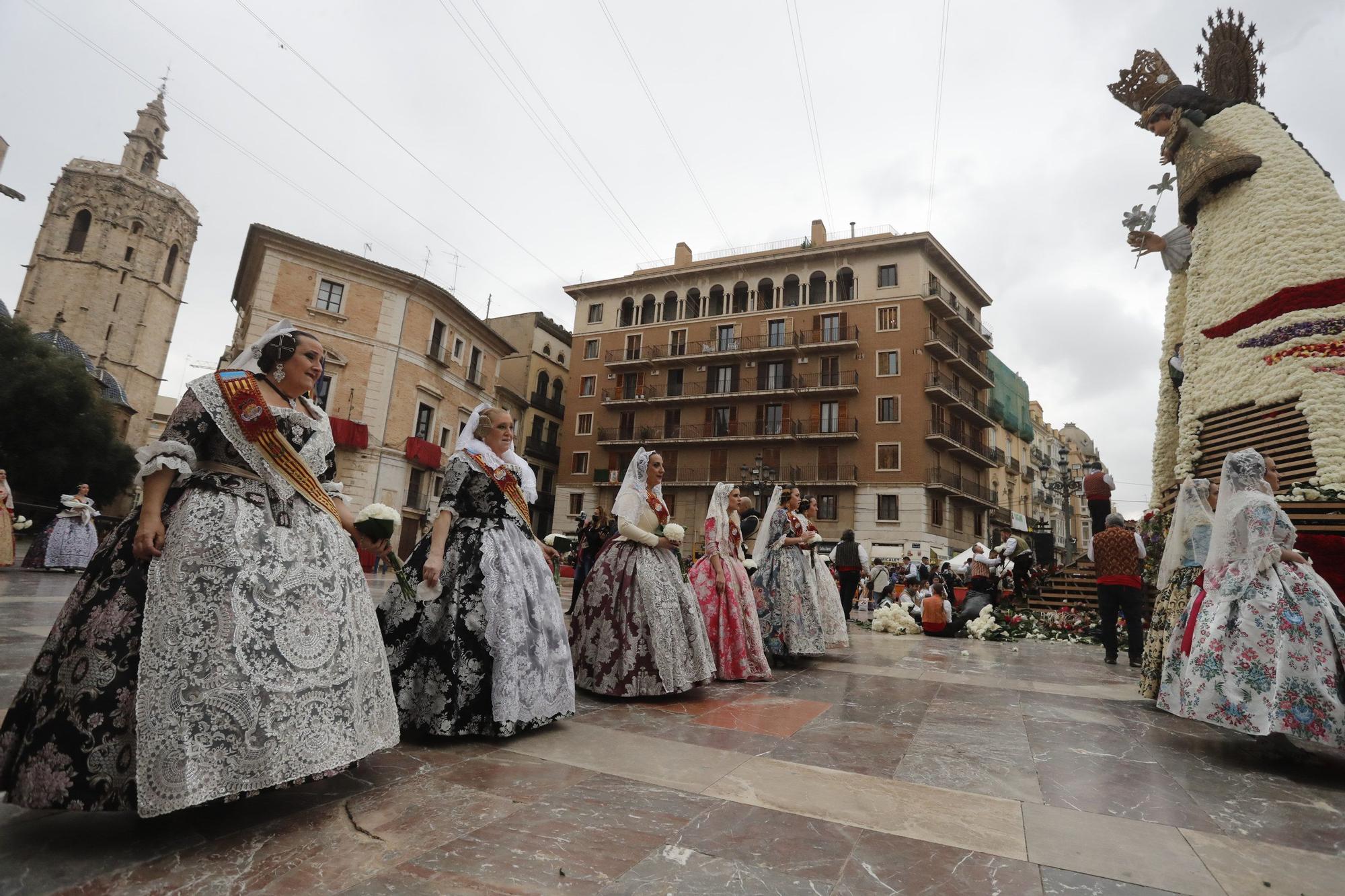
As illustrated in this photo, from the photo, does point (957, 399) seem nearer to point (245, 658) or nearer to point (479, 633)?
point (479, 633)

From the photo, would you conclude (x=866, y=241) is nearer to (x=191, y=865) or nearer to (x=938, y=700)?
(x=938, y=700)

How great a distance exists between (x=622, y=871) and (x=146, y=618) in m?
1.72

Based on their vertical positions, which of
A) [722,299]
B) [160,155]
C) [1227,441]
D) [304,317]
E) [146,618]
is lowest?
[146,618]

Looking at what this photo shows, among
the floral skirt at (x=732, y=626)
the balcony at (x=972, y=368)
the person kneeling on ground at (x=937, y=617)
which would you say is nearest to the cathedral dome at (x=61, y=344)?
the floral skirt at (x=732, y=626)

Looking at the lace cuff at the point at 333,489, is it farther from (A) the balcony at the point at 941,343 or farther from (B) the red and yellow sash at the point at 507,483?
(A) the balcony at the point at 941,343

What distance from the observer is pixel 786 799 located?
2594 millimetres

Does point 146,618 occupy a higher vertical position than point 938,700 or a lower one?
higher

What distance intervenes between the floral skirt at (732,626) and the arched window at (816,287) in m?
30.4

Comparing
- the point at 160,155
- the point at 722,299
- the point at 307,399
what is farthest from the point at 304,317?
the point at 160,155

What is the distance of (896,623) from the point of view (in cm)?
1120

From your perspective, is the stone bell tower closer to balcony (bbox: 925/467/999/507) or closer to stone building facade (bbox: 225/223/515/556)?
stone building facade (bbox: 225/223/515/556)

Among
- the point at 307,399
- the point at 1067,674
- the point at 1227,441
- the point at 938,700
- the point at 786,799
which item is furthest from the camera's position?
the point at 1227,441

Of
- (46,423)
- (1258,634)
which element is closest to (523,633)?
(1258,634)

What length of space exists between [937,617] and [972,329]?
2761cm
